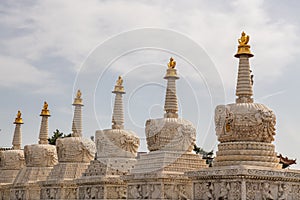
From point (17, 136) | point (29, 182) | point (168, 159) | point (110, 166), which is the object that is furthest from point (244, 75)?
point (17, 136)

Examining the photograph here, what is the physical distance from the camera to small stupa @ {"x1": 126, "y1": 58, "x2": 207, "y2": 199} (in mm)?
30656

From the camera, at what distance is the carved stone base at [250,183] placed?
25.6 metres

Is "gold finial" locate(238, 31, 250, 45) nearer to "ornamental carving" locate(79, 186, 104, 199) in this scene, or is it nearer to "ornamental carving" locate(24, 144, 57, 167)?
"ornamental carving" locate(79, 186, 104, 199)

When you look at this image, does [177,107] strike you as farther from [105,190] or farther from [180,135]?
[105,190]

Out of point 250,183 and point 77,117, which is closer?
point 250,183

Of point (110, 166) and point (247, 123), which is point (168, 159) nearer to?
point (247, 123)

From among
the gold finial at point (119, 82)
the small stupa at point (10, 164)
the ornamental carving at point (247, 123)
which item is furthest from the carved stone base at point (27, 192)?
the ornamental carving at point (247, 123)

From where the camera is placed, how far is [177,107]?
3356 cm

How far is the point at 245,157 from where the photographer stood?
2688cm

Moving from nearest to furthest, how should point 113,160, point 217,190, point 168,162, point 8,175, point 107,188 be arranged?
point 217,190 → point 168,162 → point 107,188 → point 113,160 → point 8,175

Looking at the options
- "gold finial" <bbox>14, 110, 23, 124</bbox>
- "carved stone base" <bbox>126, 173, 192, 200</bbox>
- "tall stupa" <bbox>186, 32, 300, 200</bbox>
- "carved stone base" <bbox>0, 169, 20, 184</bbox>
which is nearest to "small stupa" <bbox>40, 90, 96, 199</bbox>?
"carved stone base" <bbox>0, 169, 20, 184</bbox>

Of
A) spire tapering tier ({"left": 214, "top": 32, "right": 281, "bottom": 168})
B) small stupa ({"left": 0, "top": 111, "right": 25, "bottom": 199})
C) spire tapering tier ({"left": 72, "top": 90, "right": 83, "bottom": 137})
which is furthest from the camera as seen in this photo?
small stupa ({"left": 0, "top": 111, "right": 25, "bottom": 199})

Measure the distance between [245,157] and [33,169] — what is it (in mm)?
21978

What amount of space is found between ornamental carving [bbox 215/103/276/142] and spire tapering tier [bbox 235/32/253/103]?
2.41 feet
